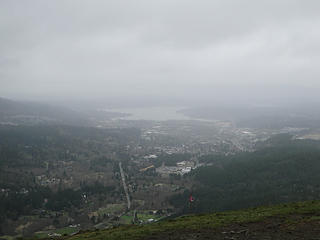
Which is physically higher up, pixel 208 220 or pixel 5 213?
pixel 208 220

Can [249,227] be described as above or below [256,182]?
above

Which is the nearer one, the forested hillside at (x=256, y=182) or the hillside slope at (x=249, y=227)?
the hillside slope at (x=249, y=227)

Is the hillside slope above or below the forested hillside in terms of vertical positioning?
above

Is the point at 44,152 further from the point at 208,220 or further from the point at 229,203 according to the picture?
the point at 208,220

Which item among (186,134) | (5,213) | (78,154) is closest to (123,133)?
(186,134)

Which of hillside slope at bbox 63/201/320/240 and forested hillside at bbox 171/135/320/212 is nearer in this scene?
hillside slope at bbox 63/201/320/240

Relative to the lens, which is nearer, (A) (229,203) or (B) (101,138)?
(A) (229,203)

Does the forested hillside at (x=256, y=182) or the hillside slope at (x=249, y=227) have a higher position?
the hillside slope at (x=249, y=227)

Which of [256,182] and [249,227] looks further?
[256,182]
